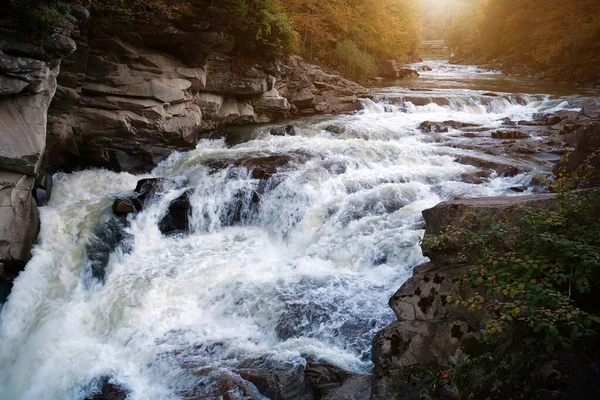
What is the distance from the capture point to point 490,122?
56.9ft

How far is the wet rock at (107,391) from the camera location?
19.6 ft

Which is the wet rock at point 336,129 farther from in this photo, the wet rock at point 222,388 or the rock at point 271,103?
the wet rock at point 222,388

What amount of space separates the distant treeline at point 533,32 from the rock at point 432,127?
1773cm

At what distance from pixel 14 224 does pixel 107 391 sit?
4.63 metres

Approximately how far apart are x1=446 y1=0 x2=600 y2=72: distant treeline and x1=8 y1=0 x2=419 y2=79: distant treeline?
27.9 feet

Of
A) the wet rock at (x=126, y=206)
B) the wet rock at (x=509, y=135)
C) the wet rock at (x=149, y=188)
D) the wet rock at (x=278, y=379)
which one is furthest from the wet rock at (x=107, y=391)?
the wet rock at (x=509, y=135)

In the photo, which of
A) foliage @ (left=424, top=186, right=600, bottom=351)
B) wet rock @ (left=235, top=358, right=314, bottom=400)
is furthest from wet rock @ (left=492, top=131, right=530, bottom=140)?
wet rock @ (left=235, top=358, right=314, bottom=400)

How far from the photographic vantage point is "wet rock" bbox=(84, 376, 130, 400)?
5.96m

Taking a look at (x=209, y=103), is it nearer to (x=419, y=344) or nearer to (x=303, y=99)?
(x=303, y=99)

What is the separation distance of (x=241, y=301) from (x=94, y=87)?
832 centimetres

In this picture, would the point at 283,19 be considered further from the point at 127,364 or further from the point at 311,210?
the point at 127,364

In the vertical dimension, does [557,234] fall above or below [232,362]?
above

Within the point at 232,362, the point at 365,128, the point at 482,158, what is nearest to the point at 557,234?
the point at 232,362

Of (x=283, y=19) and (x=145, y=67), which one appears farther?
(x=283, y=19)
